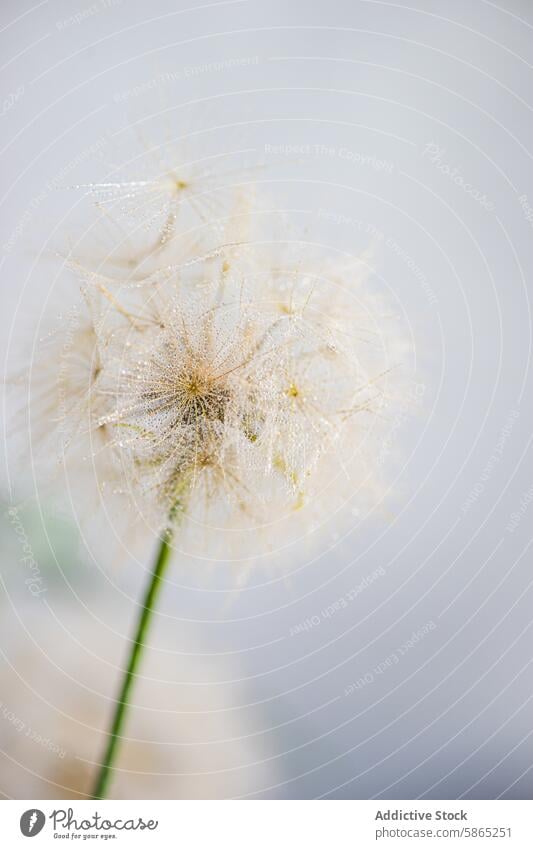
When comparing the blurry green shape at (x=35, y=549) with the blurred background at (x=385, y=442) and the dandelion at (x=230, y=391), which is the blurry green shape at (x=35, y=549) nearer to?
the blurred background at (x=385, y=442)

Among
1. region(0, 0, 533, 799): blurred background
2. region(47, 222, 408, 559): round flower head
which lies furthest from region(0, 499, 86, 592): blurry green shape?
region(47, 222, 408, 559): round flower head

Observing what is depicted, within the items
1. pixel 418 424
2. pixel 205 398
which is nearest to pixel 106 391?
pixel 205 398

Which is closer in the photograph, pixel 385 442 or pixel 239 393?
pixel 239 393

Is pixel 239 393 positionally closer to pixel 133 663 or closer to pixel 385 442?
pixel 385 442

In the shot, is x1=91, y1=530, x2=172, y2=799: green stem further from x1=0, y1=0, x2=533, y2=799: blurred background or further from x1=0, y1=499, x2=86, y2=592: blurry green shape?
x1=0, y1=499, x2=86, y2=592: blurry green shape

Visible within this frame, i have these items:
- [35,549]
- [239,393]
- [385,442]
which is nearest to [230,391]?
[239,393]

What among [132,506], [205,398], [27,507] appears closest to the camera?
[205,398]

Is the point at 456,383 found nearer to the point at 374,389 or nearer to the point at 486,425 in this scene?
the point at 486,425
